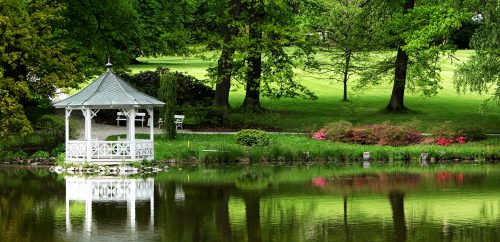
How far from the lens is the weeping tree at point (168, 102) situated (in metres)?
43.2

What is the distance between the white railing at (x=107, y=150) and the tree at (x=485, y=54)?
1606cm

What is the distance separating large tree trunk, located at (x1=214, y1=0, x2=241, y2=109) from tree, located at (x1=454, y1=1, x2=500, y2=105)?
491 inches

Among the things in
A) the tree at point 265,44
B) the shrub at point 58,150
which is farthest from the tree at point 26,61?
the tree at point 265,44

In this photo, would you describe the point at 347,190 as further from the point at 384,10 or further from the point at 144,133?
the point at 384,10

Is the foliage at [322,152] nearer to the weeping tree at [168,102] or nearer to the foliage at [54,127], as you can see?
the weeping tree at [168,102]

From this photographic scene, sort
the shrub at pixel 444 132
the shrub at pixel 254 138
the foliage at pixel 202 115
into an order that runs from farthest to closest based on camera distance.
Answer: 1. the foliage at pixel 202 115
2. the shrub at pixel 444 132
3. the shrub at pixel 254 138

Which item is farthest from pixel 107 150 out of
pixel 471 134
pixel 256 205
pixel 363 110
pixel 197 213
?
pixel 363 110

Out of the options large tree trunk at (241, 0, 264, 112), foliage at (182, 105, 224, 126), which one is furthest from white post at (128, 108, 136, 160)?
large tree trunk at (241, 0, 264, 112)

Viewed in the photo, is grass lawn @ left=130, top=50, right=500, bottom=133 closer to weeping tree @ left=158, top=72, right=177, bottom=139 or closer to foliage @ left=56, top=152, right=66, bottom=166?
weeping tree @ left=158, top=72, right=177, bottom=139

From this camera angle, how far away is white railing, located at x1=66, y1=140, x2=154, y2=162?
38000 mm

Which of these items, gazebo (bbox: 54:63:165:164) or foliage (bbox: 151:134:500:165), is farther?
foliage (bbox: 151:134:500:165)

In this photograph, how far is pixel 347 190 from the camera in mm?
31078

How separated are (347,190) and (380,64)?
85.9 ft

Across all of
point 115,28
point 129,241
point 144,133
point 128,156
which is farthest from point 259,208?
point 115,28
